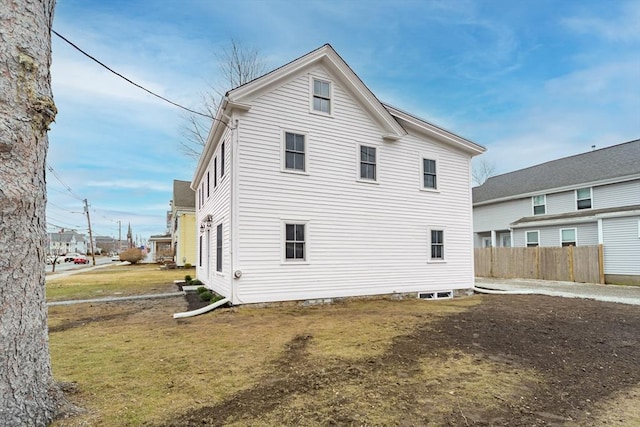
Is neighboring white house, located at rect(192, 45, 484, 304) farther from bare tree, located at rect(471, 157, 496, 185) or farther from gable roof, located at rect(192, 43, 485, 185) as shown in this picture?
bare tree, located at rect(471, 157, 496, 185)

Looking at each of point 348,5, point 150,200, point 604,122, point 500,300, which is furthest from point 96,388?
point 150,200

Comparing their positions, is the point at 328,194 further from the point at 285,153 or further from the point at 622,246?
the point at 622,246

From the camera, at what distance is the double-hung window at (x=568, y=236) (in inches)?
763

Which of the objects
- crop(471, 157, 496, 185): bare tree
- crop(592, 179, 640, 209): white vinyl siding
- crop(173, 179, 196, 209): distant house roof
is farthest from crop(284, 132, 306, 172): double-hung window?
crop(471, 157, 496, 185): bare tree

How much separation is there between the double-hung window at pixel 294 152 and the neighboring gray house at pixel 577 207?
52.9ft

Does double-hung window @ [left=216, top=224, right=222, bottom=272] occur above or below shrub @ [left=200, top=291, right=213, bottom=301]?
above

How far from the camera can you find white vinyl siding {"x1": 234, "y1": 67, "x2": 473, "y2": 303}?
374 inches

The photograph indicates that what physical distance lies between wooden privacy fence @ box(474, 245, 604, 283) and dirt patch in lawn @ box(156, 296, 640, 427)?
12087mm

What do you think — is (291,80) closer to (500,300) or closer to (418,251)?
(418,251)

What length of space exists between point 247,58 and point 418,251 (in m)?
15.9

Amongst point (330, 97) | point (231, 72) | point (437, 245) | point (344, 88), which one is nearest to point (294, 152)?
point (330, 97)

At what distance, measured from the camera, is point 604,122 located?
3161cm

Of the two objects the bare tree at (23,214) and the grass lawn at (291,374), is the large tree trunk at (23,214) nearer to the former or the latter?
the bare tree at (23,214)

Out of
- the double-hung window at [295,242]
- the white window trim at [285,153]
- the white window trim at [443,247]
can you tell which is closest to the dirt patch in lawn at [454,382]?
the double-hung window at [295,242]
